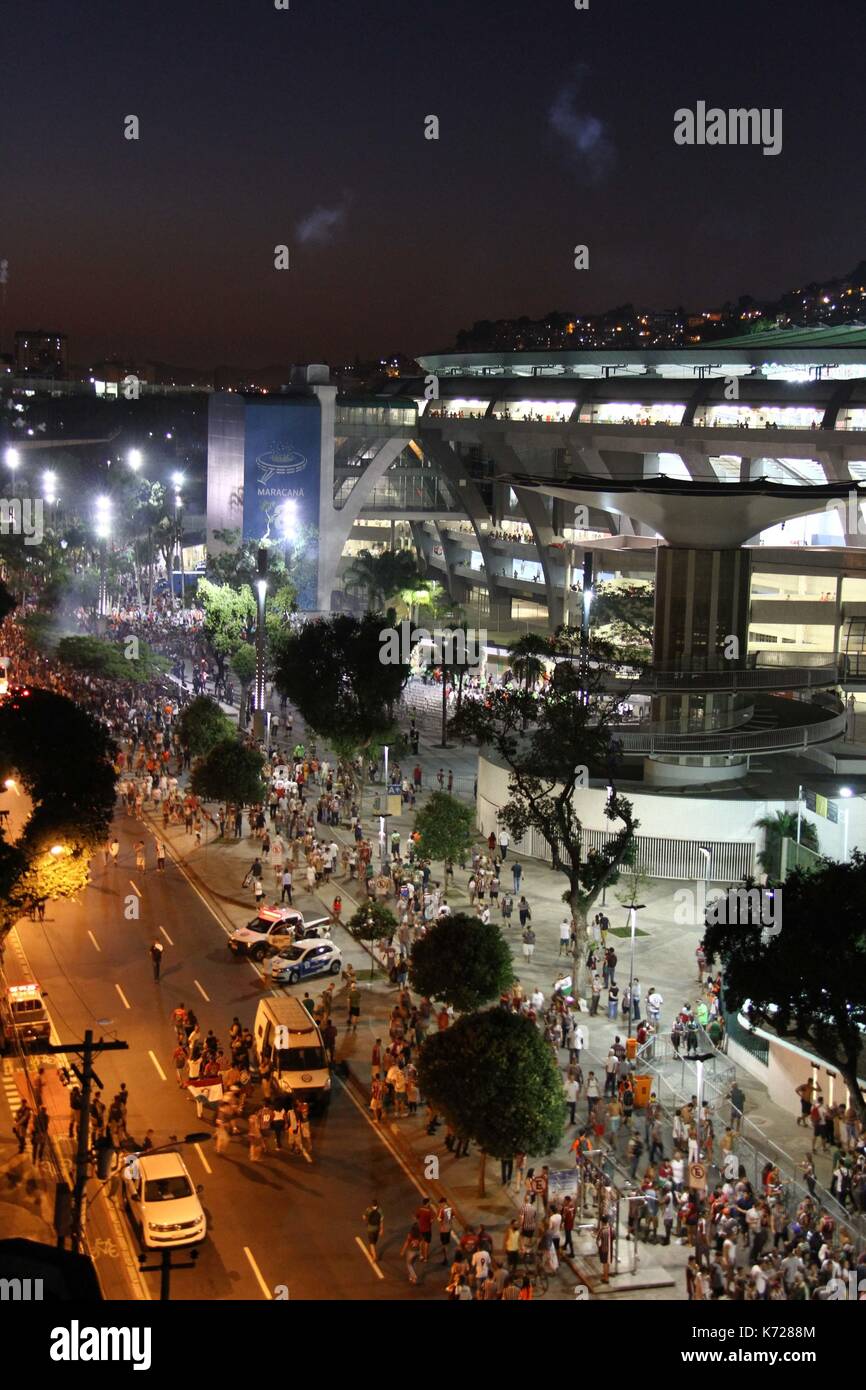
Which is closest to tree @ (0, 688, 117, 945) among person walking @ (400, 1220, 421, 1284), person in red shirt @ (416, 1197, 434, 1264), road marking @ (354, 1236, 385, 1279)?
road marking @ (354, 1236, 385, 1279)

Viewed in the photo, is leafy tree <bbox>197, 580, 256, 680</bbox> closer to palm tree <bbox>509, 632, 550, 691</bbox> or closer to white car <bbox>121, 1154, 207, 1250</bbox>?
palm tree <bbox>509, 632, 550, 691</bbox>

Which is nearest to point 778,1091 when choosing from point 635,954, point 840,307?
point 635,954

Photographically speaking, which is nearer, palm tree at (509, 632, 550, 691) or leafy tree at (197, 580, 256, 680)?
palm tree at (509, 632, 550, 691)

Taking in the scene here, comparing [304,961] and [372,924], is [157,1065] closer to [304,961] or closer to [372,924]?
[304,961]

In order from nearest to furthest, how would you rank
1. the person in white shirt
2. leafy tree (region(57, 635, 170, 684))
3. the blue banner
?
the person in white shirt < leafy tree (region(57, 635, 170, 684)) < the blue banner

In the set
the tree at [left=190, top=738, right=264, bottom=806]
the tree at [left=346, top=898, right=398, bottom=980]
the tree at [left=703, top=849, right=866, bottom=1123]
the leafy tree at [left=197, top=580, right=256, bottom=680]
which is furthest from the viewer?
the leafy tree at [left=197, top=580, right=256, bottom=680]

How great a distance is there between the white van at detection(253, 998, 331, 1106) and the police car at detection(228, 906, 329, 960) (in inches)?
241

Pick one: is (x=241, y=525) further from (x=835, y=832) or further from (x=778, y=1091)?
(x=778, y=1091)

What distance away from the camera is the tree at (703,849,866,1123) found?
20594 mm

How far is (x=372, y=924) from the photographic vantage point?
2833cm

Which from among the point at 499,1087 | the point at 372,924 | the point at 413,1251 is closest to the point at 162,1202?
the point at 413,1251

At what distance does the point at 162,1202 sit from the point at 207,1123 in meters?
3.52
